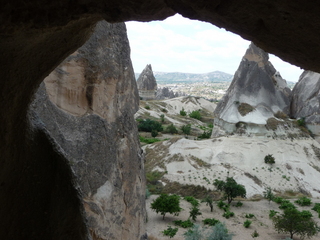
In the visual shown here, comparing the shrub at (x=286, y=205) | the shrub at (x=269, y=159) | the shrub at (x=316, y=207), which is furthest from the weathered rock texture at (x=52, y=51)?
the shrub at (x=269, y=159)

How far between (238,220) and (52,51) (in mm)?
12148

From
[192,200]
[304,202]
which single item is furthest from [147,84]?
[304,202]

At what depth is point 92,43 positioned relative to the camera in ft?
13.1

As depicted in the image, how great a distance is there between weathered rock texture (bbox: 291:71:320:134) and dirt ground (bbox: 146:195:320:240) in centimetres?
688

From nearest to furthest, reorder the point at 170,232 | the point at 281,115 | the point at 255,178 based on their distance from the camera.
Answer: the point at 170,232 < the point at 255,178 < the point at 281,115

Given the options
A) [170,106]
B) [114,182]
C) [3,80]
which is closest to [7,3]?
[3,80]

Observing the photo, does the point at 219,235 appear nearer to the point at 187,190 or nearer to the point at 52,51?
the point at 187,190

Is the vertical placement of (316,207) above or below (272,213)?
above

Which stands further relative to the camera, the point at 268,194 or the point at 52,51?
the point at 268,194

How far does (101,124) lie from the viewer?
4113 mm

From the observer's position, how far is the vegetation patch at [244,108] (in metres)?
20.5

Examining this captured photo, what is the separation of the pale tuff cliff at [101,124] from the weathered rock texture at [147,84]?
145ft

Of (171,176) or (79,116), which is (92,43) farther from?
(171,176)

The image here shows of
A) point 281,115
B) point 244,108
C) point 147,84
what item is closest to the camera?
point 244,108
